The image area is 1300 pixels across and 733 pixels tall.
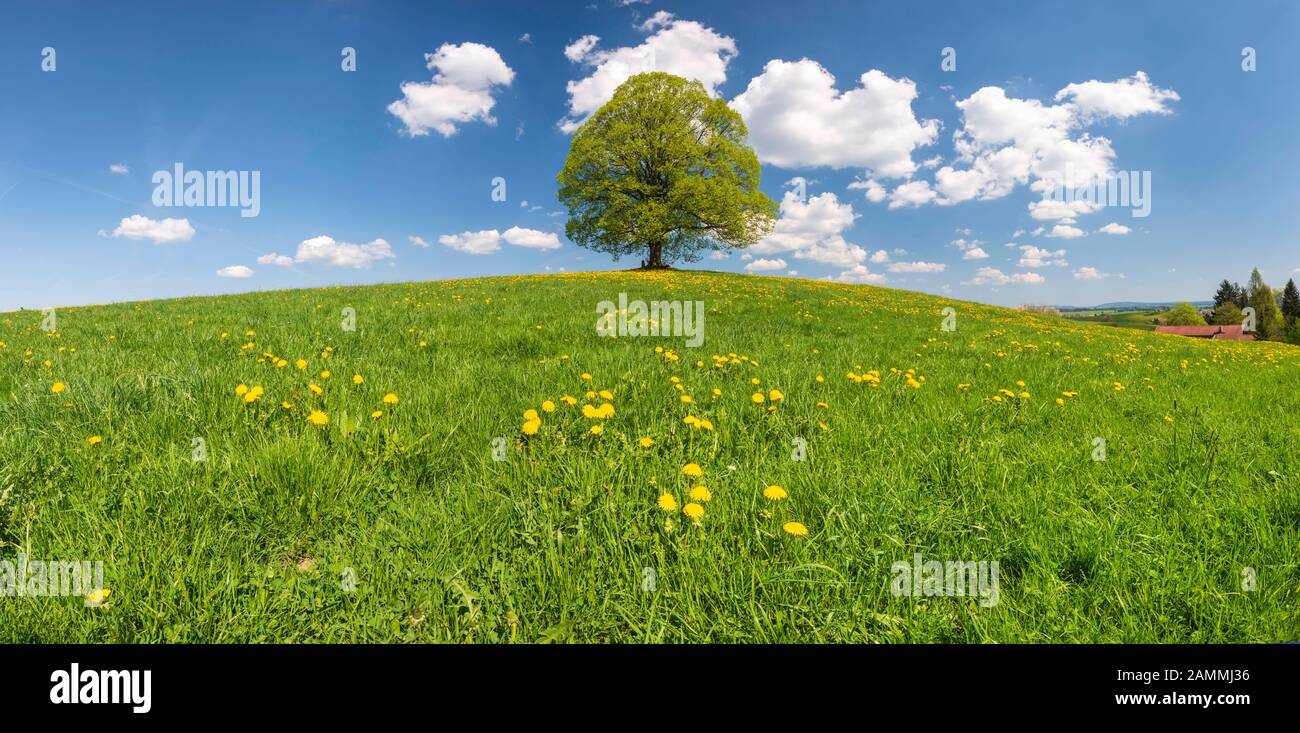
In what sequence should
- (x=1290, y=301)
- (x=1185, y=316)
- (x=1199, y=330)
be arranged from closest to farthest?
(x=1199, y=330), (x=1290, y=301), (x=1185, y=316)

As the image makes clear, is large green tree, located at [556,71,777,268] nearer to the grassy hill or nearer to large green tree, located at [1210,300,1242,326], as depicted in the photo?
the grassy hill

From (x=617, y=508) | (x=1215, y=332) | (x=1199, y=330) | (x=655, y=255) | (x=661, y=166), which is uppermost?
(x=661, y=166)

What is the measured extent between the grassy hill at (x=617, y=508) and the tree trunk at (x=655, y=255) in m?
32.5

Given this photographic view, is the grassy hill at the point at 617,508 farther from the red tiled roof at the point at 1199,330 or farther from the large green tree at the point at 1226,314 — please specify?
the large green tree at the point at 1226,314

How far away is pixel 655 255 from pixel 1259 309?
10996cm

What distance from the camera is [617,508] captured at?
235cm

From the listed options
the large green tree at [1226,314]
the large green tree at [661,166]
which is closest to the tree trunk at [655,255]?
the large green tree at [661,166]

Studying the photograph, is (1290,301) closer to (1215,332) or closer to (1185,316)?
(1185,316)

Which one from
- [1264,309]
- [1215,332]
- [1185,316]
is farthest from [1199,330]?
[1185,316]

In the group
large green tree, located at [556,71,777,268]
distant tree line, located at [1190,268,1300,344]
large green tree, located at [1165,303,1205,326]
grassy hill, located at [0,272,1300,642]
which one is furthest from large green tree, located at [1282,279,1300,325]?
grassy hill, located at [0,272,1300,642]

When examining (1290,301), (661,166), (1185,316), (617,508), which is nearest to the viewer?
(617,508)

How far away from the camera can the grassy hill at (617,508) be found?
177 centimetres
